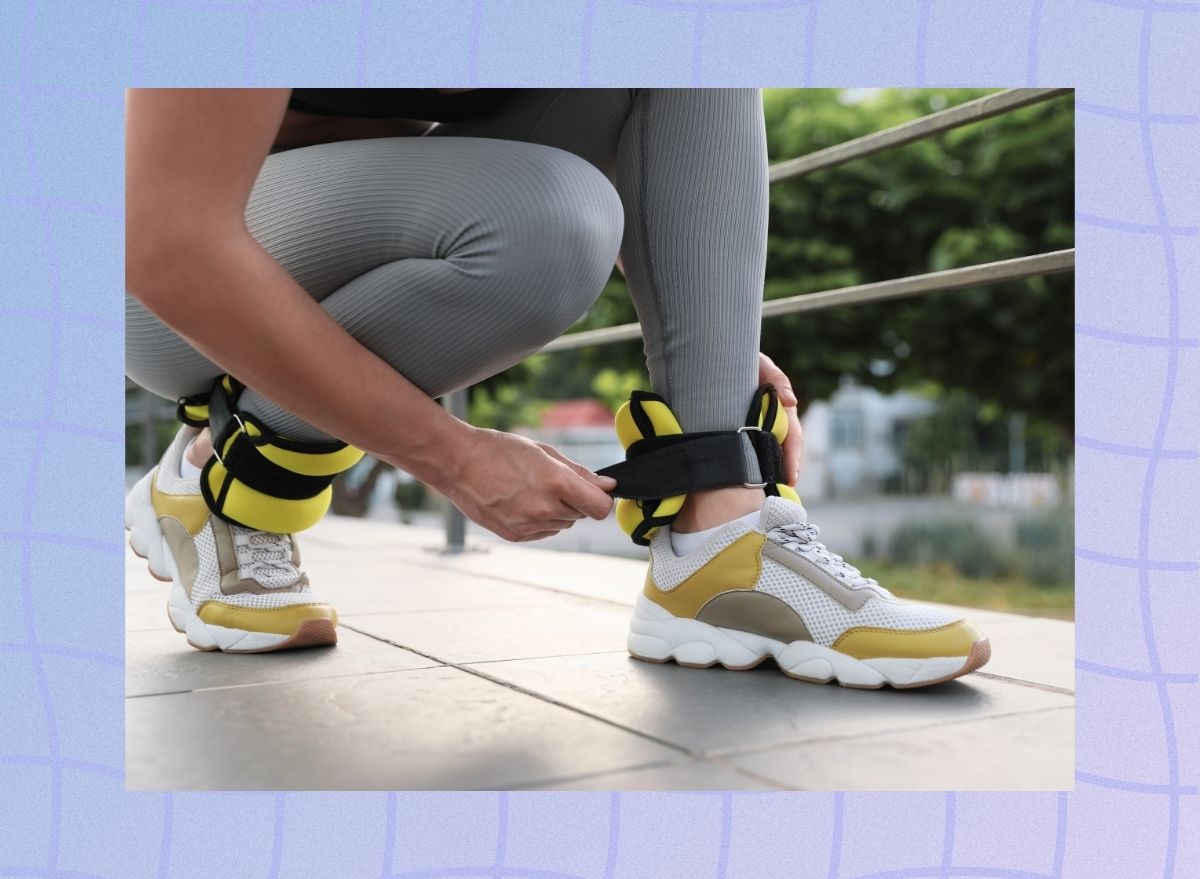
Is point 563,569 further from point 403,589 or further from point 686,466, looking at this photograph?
point 686,466

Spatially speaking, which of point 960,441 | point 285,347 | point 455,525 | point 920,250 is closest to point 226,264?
point 285,347

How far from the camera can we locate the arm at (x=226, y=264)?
1.93ft

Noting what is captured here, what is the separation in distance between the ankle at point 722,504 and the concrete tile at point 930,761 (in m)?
0.22

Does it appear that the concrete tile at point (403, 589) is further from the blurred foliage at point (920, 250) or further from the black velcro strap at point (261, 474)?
the blurred foliage at point (920, 250)

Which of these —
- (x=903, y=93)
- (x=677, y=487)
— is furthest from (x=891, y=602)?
(x=903, y=93)

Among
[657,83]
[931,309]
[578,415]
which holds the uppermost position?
[931,309]

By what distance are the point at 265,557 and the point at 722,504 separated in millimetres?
366

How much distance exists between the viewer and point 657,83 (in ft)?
2.35

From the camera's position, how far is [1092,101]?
28.1 inches

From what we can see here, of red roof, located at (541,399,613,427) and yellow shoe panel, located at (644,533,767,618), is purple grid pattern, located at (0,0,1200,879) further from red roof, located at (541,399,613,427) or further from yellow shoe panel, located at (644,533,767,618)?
red roof, located at (541,399,613,427)

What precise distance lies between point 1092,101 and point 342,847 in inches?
26.2

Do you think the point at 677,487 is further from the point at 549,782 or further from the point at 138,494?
the point at 138,494

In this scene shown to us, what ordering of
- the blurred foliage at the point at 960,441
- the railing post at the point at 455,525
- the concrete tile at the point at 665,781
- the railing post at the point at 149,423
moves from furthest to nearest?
the blurred foliage at the point at 960,441, the railing post at the point at 149,423, the railing post at the point at 455,525, the concrete tile at the point at 665,781

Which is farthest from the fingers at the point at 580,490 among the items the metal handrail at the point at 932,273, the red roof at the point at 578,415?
the red roof at the point at 578,415
